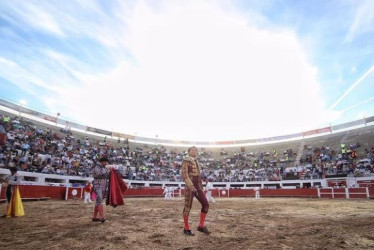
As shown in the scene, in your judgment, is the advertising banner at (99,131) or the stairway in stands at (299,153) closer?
the stairway in stands at (299,153)

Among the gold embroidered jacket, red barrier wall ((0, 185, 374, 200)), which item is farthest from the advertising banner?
the gold embroidered jacket

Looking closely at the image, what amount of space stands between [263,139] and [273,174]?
41.6 ft

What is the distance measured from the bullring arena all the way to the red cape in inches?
19.4

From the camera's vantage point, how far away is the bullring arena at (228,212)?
14.3 feet

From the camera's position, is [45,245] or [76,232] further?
[76,232]

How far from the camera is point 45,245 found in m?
4.06

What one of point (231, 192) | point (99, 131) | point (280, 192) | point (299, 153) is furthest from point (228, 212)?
point (99, 131)

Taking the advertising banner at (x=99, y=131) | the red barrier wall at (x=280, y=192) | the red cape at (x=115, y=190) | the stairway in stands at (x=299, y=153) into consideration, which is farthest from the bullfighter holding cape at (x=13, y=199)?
the advertising banner at (x=99, y=131)

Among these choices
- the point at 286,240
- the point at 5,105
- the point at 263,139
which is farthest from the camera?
the point at 263,139

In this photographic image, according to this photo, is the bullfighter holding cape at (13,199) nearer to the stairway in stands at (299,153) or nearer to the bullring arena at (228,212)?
the bullring arena at (228,212)

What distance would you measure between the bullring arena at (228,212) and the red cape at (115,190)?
494 millimetres

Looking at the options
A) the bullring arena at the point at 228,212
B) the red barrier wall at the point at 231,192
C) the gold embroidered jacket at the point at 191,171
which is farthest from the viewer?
the red barrier wall at the point at 231,192

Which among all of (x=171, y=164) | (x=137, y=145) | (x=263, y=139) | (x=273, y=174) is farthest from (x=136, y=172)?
(x=263, y=139)

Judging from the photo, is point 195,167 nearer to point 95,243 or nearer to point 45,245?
point 95,243
